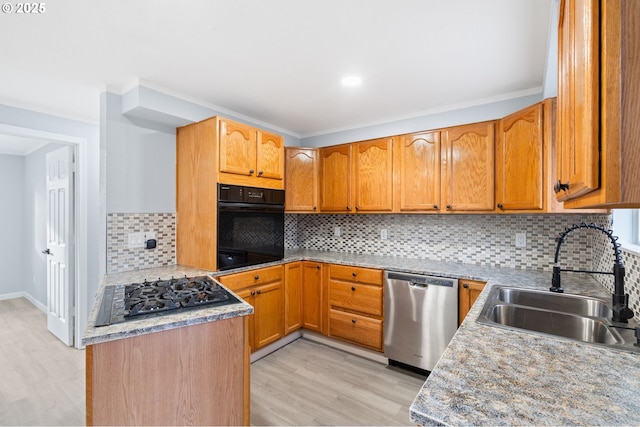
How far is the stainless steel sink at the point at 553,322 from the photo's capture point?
1.34m

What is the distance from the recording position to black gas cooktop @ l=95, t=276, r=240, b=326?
1.47m

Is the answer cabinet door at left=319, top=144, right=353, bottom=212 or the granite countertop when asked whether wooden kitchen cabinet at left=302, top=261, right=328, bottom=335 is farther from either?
the granite countertop

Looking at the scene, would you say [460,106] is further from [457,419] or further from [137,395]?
[137,395]

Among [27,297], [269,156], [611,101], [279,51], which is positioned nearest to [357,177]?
[269,156]

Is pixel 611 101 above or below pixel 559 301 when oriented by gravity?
above

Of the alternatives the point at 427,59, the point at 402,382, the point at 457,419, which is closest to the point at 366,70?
the point at 427,59

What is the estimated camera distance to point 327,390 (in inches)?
90.7

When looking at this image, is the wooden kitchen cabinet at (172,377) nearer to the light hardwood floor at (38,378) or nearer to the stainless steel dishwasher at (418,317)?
the light hardwood floor at (38,378)

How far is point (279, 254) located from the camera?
3025mm

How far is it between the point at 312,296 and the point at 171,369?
1813 millimetres

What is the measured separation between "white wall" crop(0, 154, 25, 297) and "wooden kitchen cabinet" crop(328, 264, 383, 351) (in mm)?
5376

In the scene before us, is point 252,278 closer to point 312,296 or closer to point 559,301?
point 312,296

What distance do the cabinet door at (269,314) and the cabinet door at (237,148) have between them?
110cm

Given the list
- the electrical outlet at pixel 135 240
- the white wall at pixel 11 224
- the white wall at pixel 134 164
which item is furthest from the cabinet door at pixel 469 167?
the white wall at pixel 11 224
